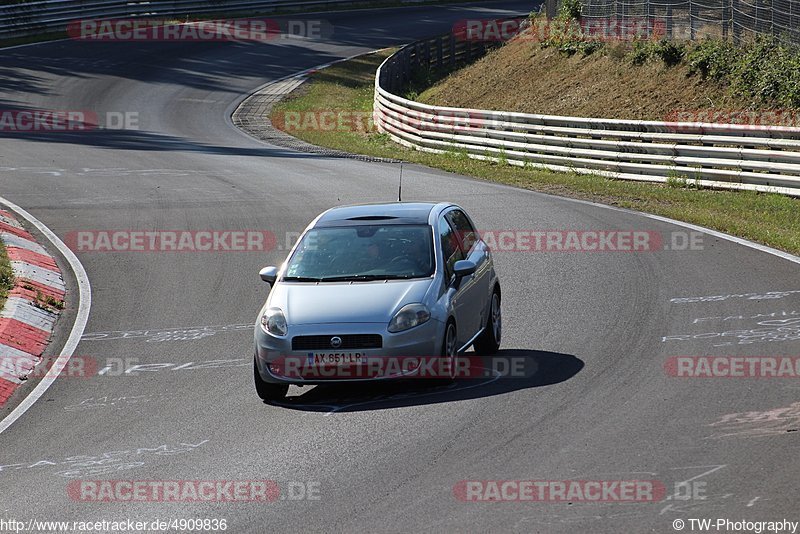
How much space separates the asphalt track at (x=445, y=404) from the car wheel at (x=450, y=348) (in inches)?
6.0

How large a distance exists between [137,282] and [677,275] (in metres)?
7.20

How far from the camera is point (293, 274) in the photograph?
37.1 ft

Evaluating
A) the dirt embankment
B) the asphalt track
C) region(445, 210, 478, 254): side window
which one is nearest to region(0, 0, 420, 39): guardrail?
the dirt embankment

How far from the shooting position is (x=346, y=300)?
10617 mm

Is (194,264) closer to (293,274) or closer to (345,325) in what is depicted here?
(293,274)

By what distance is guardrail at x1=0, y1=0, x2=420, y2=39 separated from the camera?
1959 inches

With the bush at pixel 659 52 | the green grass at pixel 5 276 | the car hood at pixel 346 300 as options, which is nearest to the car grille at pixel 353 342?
the car hood at pixel 346 300

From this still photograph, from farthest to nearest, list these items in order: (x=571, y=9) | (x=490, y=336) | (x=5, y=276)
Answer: (x=571, y=9)
(x=5, y=276)
(x=490, y=336)

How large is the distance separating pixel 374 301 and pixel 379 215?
1.58 m

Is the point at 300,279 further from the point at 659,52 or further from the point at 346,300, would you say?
the point at 659,52

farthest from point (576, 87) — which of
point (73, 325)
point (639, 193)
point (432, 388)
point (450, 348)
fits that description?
point (432, 388)

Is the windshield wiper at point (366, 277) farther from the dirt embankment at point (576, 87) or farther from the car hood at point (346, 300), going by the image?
the dirt embankment at point (576, 87)

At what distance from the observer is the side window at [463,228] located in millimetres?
12297

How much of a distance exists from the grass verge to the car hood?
8.33m
